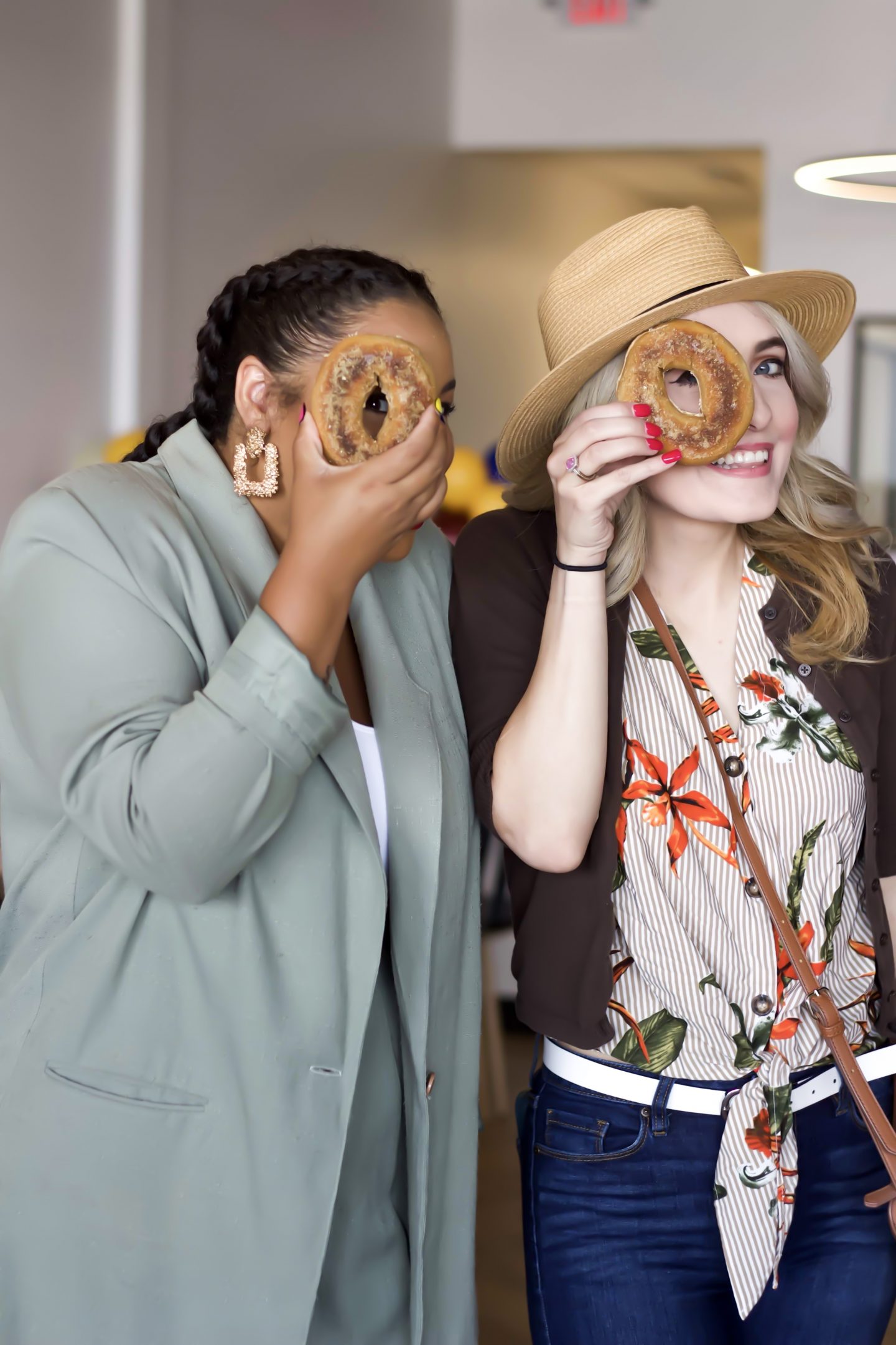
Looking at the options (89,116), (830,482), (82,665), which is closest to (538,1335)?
(82,665)

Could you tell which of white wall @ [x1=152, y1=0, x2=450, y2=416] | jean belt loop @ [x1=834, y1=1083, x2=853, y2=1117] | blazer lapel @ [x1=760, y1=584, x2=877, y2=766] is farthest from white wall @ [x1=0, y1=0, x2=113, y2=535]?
jean belt loop @ [x1=834, y1=1083, x2=853, y2=1117]

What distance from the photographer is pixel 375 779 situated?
131cm

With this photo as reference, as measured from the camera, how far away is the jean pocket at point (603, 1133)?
134 centimetres

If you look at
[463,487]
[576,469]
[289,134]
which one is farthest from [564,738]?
[289,134]

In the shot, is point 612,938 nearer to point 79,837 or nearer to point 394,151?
point 79,837

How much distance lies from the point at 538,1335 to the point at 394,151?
4695mm

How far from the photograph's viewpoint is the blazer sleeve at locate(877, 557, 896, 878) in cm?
147

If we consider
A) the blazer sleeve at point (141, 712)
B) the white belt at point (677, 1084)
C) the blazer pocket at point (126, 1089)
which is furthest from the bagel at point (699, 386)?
the blazer pocket at point (126, 1089)

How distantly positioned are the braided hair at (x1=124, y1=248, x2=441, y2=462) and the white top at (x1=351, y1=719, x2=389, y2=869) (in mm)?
352

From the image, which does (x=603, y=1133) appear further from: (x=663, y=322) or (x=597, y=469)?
(x=663, y=322)

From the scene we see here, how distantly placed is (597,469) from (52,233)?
84.5 inches

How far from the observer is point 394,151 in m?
5.17

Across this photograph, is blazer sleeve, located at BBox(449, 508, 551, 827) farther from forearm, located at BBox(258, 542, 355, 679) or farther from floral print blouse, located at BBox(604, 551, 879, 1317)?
forearm, located at BBox(258, 542, 355, 679)

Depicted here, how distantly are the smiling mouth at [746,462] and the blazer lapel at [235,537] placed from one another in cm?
51
